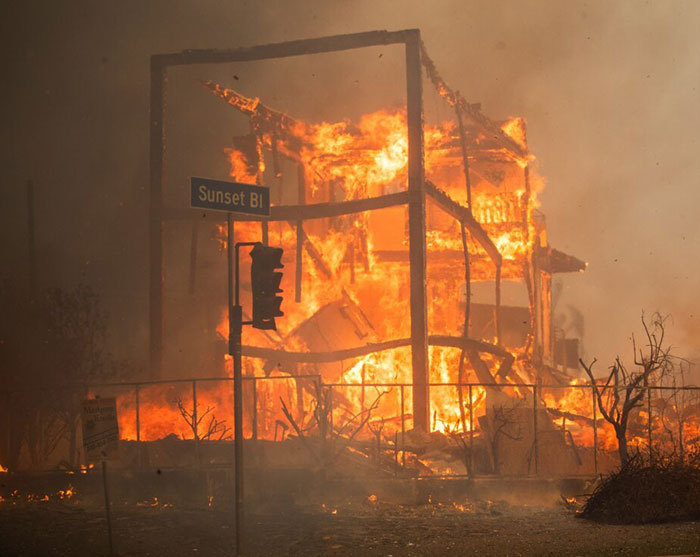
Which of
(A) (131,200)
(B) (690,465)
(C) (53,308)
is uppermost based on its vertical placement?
(A) (131,200)

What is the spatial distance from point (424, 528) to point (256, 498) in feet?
12.9

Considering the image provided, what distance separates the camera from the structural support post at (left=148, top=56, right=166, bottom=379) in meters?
22.0

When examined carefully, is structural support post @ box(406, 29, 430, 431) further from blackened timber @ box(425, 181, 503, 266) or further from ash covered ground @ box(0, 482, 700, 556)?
ash covered ground @ box(0, 482, 700, 556)

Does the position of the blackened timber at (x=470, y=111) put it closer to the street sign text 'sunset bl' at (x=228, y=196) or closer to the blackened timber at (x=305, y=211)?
the blackened timber at (x=305, y=211)

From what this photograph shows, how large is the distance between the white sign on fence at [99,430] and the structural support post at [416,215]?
10.7 m

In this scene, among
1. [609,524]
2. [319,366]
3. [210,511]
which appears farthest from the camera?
[319,366]

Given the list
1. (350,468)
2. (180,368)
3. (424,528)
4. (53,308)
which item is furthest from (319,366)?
(424,528)

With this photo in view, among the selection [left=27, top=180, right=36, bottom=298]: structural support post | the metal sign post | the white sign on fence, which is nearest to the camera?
the metal sign post

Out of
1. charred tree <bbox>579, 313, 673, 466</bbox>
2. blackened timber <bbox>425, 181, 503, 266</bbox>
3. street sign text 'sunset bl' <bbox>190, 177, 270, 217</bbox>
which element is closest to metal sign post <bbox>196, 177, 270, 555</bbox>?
street sign text 'sunset bl' <bbox>190, 177, 270, 217</bbox>

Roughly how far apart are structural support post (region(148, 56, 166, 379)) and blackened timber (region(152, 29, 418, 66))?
2.66 feet

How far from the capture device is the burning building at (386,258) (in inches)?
808

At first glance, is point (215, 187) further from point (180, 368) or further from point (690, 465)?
point (180, 368)

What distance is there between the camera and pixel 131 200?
3466 cm

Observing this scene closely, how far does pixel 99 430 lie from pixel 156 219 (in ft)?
42.5
